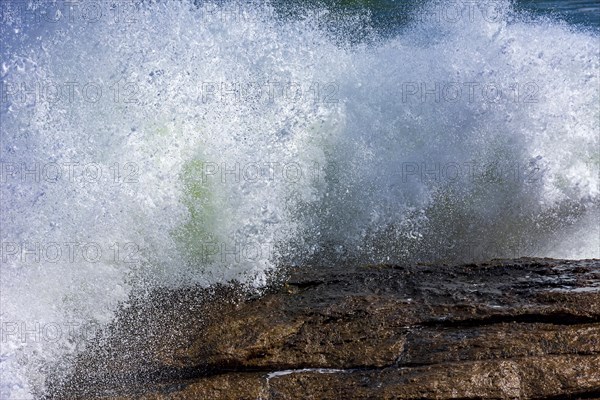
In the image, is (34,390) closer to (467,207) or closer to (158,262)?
(158,262)

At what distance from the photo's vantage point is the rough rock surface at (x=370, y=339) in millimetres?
2635

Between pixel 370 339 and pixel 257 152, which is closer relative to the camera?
pixel 370 339

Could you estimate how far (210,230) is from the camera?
11.9 ft

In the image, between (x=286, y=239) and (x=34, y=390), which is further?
(x=286, y=239)

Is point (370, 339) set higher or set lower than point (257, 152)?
lower

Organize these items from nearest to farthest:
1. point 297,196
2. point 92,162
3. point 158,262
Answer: point 158,262 < point 92,162 < point 297,196

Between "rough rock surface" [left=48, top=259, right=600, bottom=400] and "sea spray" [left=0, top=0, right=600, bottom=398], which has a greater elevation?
"sea spray" [left=0, top=0, right=600, bottom=398]

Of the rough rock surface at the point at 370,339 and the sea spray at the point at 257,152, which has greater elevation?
the sea spray at the point at 257,152

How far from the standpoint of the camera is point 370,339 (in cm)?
281

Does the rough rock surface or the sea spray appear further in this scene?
the sea spray

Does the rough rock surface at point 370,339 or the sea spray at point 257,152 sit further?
the sea spray at point 257,152

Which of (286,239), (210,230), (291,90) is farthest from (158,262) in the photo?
(291,90)

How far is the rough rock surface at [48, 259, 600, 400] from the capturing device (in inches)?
104

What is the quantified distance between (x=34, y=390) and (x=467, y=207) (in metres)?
2.97
